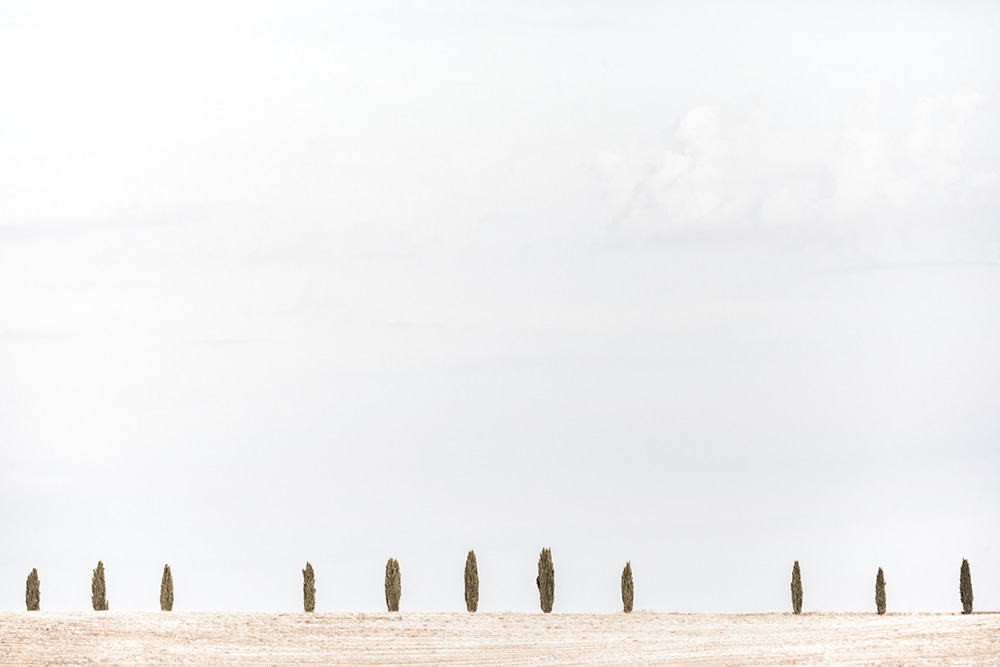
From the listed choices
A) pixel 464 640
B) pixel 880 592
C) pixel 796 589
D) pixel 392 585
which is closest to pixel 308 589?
pixel 392 585

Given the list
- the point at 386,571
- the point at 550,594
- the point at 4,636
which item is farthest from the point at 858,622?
the point at 4,636

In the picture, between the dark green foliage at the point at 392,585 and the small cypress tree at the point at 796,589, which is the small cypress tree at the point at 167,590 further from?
the small cypress tree at the point at 796,589

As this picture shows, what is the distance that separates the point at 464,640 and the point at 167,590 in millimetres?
12808

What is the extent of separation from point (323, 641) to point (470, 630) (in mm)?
5440

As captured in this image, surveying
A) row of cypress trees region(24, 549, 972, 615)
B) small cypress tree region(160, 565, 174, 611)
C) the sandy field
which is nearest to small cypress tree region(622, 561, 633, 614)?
row of cypress trees region(24, 549, 972, 615)

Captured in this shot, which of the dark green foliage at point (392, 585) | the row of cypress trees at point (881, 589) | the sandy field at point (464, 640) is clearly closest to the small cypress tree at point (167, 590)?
the sandy field at point (464, 640)

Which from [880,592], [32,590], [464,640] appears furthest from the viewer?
[880,592]

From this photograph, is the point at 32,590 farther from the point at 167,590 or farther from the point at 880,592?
the point at 880,592

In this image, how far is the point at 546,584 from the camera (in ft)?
175

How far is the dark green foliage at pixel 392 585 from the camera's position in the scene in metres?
51.9

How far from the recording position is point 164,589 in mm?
50406

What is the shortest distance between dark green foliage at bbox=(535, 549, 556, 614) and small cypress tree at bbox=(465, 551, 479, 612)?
237 cm

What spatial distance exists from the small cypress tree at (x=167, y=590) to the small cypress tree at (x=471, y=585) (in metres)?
10.9

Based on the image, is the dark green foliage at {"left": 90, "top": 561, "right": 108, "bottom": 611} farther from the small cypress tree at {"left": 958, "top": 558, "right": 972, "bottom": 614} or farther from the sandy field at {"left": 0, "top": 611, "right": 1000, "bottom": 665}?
the small cypress tree at {"left": 958, "top": 558, "right": 972, "bottom": 614}
